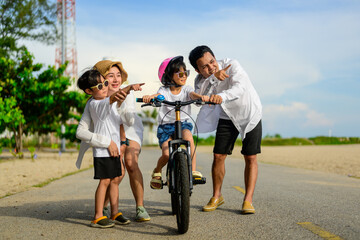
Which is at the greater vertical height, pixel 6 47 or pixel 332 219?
pixel 6 47

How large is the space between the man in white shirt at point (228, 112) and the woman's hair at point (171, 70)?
0.65 ft

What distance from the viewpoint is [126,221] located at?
16.3 feet

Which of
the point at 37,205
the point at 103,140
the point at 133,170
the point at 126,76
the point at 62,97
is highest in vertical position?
the point at 62,97

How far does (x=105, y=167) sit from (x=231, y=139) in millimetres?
1905

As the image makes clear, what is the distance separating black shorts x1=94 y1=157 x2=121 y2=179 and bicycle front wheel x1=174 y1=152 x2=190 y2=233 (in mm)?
808

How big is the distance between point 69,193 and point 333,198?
4791 millimetres

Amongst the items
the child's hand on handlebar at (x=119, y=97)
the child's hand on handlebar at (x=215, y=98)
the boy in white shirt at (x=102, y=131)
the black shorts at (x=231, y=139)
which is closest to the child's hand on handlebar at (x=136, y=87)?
the child's hand on handlebar at (x=119, y=97)

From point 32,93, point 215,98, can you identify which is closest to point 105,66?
point 215,98

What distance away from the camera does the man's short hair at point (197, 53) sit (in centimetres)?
538

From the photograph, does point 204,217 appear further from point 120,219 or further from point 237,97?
point 237,97

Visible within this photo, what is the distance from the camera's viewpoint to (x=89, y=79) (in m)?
4.86

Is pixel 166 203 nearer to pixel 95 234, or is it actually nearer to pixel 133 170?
pixel 133 170

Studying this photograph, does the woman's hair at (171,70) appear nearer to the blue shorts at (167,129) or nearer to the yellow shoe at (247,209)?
the blue shorts at (167,129)

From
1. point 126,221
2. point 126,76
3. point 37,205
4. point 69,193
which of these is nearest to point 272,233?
point 126,221
